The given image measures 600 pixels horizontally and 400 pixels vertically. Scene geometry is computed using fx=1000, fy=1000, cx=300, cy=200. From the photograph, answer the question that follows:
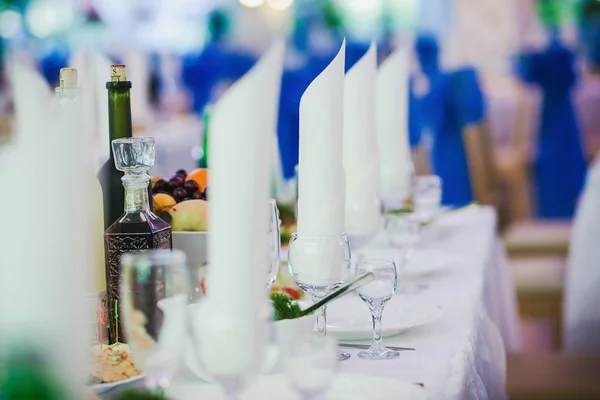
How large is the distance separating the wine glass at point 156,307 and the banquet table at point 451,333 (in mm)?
194

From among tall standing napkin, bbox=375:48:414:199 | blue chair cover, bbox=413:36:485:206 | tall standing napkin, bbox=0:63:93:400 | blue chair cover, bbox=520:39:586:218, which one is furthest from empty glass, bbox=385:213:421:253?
blue chair cover, bbox=520:39:586:218

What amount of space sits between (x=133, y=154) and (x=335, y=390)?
0.37 metres

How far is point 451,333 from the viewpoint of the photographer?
139cm

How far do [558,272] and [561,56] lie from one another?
3646mm

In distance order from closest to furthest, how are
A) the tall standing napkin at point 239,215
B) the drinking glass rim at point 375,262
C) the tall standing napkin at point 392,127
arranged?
the tall standing napkin at point 239,215 → the drinking glass rim at point 375,262 → the tall standing napkin at point 392,127

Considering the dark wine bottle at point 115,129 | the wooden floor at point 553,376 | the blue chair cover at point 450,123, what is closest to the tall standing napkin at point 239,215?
the dark wine bottle at point 115,129

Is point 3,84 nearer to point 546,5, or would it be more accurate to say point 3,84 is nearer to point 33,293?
point 546,5

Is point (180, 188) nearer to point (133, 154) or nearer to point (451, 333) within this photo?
point (133, 154)

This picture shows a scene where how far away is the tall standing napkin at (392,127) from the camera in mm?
2105

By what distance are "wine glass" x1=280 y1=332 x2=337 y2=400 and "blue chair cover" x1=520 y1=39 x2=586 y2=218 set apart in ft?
18.9

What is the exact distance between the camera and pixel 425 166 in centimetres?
353

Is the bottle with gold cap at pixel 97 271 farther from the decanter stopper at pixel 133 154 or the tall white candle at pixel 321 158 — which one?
the tall white candle at pixel 321 158

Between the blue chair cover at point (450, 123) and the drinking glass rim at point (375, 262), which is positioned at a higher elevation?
the blue chair cover at point (450, 123)

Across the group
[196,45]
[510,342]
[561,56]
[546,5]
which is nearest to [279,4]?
[196,45]
